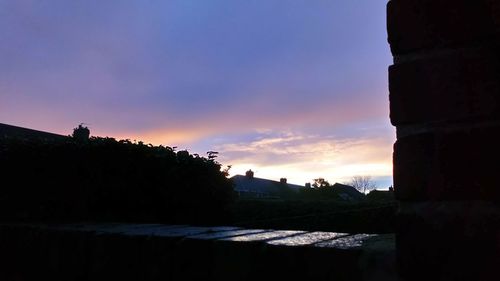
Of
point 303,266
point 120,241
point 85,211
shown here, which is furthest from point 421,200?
point 85,211

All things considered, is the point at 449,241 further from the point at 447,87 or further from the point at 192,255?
the point at 192,255

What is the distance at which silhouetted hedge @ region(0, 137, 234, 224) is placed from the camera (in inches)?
167

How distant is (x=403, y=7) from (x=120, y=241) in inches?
71.5

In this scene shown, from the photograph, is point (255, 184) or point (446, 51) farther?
point (255, 184)

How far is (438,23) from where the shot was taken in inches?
44.3

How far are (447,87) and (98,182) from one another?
13.8ft

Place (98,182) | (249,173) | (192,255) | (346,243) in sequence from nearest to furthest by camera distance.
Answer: (346,243) → (192,255) → (98,182) → (249,173)

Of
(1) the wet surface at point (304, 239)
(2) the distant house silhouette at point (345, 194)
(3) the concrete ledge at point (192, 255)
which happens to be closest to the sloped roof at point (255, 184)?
(2) the distant house silhouette at point (345, 194)

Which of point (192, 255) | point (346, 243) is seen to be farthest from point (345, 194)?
point (346, 243)

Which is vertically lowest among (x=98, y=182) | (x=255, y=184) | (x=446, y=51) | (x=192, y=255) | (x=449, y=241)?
(x=192, y=255)

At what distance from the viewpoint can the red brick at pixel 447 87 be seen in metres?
1.04

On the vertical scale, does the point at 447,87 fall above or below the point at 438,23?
below

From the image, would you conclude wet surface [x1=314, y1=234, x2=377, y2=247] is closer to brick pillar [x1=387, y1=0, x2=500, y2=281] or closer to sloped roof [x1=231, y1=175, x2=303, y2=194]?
brick pillar [x1=387, y1=0, x2=500, y2=281]

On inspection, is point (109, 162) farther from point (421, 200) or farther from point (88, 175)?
point (421, 200)
